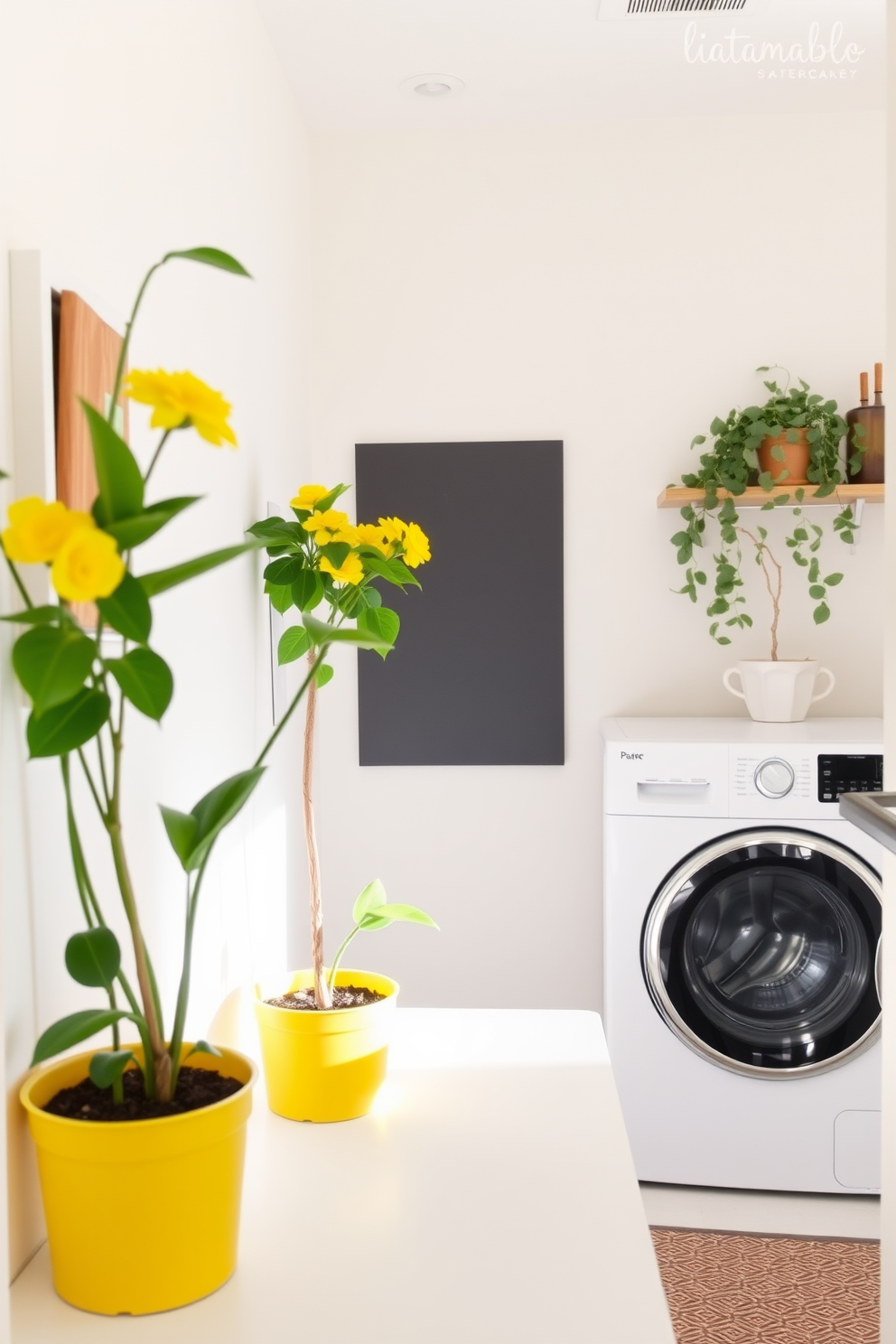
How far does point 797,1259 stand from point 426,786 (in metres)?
1.34

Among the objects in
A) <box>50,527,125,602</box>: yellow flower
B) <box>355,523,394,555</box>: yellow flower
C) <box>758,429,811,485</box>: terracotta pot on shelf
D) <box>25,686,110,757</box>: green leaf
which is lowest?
<box>25,686,110,757</box>: green leaf

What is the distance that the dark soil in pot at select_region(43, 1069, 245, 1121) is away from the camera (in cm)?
95

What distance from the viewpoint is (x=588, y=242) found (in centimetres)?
285

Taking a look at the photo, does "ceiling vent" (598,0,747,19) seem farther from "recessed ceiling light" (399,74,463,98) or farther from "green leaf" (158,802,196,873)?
"green leaf" (158,802,196,873)

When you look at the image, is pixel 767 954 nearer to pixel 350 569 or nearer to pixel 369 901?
pixel 369 901

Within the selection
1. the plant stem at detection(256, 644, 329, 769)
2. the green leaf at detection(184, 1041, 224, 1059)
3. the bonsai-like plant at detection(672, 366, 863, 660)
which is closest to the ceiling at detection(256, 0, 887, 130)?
the bonsai-like plant at detection(672, 366, 863, 660)

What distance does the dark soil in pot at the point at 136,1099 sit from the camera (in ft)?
3.11

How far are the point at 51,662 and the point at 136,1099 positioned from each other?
0.44 meters

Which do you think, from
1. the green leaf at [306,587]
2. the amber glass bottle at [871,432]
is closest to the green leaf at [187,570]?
the green leaf at [306,587]

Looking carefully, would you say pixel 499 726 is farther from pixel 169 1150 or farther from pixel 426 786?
pixel 169 1150

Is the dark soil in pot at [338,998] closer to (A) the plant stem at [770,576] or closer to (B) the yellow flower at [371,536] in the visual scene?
(B) the yellow flower at [371,536]

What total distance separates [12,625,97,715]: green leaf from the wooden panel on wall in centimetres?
32

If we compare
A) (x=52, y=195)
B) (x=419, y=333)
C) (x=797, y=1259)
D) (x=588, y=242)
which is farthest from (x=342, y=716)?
(x=52, y=195)

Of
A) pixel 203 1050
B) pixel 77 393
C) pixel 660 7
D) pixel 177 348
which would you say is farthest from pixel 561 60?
pixel 203 1050
